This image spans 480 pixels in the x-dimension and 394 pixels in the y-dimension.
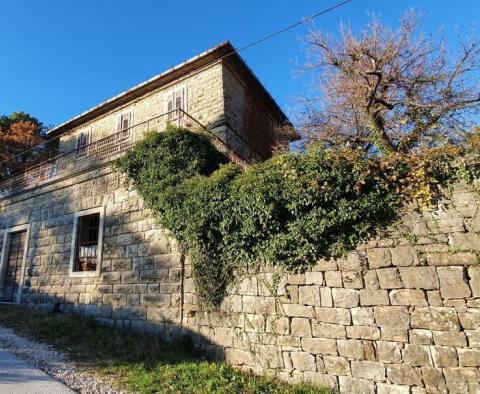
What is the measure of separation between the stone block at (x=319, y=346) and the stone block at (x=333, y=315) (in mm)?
264

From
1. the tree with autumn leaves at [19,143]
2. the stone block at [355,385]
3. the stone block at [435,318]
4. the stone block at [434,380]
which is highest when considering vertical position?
the tree with autumn leaves at [19,143]

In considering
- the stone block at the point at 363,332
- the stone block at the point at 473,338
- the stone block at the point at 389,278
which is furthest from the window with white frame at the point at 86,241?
the stone block at the point at 473,338

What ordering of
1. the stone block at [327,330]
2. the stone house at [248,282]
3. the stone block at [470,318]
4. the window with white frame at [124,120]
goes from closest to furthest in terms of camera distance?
the stone block at [470,318] < the stone house at [248,282] < the stone block at [327,330] < the window with white frame at [124,120]

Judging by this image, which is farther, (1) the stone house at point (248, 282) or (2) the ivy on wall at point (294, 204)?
(2) the ivy on wall at point (294, 204)

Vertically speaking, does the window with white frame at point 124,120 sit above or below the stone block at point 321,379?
above

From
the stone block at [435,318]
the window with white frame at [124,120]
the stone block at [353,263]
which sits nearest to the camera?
the stone block at [435,318]

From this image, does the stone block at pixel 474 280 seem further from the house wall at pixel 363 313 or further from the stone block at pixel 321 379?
the stone block at pixel 321 379

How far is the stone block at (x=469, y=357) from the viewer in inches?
142

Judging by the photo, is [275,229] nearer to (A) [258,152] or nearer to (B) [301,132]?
(A) [258,152]

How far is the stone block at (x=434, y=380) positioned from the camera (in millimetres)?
3680

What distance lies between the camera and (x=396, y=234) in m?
4.38

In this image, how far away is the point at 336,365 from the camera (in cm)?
429

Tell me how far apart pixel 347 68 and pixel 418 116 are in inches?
95.9

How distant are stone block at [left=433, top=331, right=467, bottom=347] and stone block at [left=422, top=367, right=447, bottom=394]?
32cm
